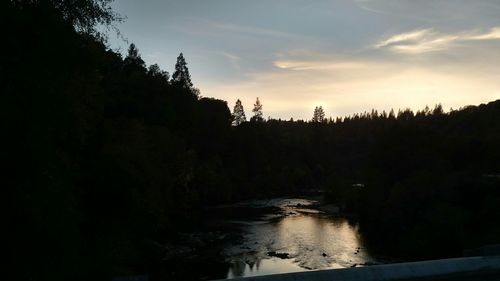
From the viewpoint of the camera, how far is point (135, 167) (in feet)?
75.4

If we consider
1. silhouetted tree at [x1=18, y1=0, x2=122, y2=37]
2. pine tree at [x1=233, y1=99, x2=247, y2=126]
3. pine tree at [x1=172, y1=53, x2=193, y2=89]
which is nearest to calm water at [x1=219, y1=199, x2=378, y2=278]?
silhouetted tree at [x1=18, y1=0, x2=122, y2=37]

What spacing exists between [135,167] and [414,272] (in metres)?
19.2

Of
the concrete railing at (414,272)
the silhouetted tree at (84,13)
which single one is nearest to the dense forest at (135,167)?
the silhouetted tree at (84,13)

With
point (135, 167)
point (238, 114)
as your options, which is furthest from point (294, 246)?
point (238, 114)

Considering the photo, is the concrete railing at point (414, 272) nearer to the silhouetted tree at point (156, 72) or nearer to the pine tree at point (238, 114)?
the silhouetted tree at point (156, 72)

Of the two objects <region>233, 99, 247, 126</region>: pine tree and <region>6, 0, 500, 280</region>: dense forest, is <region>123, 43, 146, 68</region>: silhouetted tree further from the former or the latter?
<region>233, 99, 247, 126</region>: pine tree

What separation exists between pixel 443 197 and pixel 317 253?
13.4 m

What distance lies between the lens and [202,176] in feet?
220

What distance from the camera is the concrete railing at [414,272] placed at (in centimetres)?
495

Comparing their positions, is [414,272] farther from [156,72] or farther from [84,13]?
[156,72]

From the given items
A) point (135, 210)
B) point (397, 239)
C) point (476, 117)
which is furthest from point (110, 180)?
point (476, 117)

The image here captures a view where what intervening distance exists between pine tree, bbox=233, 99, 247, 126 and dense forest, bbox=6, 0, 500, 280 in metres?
5.25

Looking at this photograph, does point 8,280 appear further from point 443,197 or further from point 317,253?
point 443,197

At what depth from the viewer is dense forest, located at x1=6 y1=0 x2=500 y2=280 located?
24.3ft
